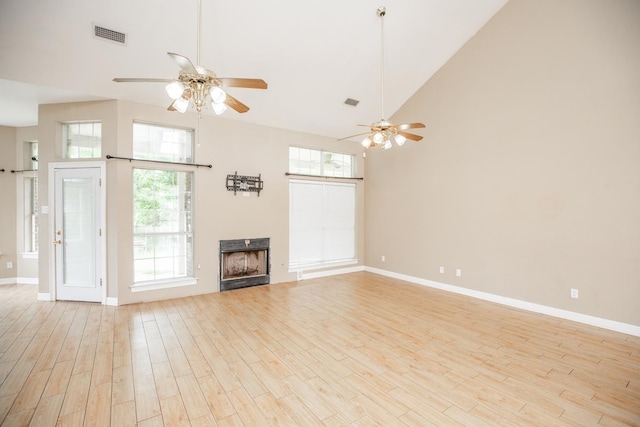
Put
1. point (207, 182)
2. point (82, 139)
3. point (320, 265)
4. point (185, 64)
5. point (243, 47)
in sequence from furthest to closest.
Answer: point (320, 265), point (207, 182), point (82, 139), point (243, 47), point (185, 64)

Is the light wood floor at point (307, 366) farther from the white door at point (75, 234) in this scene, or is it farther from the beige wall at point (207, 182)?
the beige wall at point (207, 182)

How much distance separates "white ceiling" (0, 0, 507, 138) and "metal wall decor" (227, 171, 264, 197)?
3.76ft

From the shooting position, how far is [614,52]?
3.63 m

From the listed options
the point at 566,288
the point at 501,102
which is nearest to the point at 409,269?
the point at 566,288

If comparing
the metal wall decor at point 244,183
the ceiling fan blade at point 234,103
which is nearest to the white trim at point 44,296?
the metal wall decor at point 244,183

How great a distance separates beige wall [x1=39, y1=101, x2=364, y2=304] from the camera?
4.51 metres

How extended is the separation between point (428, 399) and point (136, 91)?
5485mm

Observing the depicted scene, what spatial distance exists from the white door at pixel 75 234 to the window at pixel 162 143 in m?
0.93

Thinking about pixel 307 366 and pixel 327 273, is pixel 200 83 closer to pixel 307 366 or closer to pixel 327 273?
pixel 307 366

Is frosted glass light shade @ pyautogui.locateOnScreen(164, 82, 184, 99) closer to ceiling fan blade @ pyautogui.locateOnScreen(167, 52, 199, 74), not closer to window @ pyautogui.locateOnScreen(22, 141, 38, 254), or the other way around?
ceiling fan blade @ pyautogui.locateOnScreen(167, 52, 199, 74)

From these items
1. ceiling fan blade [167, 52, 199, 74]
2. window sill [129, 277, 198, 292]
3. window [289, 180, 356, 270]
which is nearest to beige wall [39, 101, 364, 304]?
window sill [129, 277, 198, 292]

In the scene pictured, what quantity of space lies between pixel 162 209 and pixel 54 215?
163cm

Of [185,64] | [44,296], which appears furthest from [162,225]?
[185,64]

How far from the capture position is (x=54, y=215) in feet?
15.2
